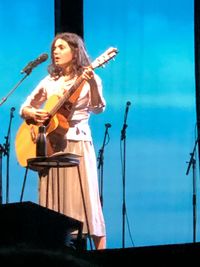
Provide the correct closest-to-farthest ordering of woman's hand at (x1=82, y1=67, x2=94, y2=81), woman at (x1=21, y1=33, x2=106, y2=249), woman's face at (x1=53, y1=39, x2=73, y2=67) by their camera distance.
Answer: woman's hand at (x1=82, y1=67, x2=94, y2=81) < woman at (x1=21, y1=33, x2=106, y2=249) < woman's face at (x1=53, y1=39, x2=73, y2=67)

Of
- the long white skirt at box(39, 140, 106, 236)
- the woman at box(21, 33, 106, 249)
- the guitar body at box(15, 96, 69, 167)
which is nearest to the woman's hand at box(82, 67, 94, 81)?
the woman at box(21, 33, 106, 249)

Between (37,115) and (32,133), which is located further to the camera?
(32,133)

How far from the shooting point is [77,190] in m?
4.04

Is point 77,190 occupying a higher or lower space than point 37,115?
lower

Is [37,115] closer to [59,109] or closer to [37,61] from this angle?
[59,109]

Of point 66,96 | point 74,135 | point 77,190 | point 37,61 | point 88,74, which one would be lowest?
point 77,190

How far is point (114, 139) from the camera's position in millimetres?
5332

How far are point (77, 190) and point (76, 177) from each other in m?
0.08

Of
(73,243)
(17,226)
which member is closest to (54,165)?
(73,243)

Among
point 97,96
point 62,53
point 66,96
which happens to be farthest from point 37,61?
point 97,96

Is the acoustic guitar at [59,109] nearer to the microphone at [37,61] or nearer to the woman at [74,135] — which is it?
the woman at [74,135]

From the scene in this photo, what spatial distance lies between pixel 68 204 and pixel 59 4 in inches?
78.1

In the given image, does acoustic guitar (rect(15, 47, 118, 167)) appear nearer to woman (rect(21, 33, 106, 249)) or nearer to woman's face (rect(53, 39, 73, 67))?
woman (rect(21, 33, 106, 249))

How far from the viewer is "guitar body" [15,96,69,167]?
3965 mm
